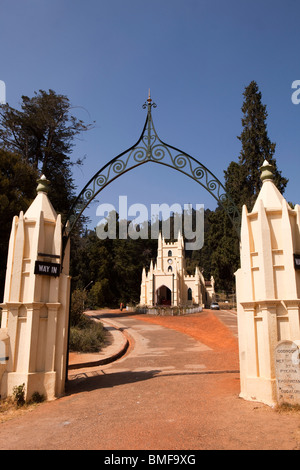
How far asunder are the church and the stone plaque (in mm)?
39370

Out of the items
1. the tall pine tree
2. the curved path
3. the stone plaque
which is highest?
the tall pine tree

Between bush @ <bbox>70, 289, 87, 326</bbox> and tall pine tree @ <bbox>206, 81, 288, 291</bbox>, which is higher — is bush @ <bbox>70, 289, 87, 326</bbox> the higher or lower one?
the lower one

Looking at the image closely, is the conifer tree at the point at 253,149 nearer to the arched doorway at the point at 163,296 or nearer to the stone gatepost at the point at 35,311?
the stone gatepost at the point at 35,311

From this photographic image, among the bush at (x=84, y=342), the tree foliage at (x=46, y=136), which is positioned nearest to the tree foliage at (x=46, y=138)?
the tree foliage at (x=46, y=136)

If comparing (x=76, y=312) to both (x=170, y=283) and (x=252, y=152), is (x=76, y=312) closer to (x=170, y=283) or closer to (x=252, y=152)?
(x=252, y=152)

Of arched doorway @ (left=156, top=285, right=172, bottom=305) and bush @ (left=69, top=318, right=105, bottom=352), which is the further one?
arched doorway @ (left=156, top=285, right=172, bottom=305)

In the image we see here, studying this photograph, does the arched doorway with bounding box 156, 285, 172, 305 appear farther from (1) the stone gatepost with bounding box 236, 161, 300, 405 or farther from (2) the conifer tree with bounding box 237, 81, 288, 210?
(1) the stone gatepost with bounding box 236, 161, 300, 405

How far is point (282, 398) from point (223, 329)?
16.7 metres

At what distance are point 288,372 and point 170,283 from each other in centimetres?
4041

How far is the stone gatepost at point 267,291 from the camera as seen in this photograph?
6.45m

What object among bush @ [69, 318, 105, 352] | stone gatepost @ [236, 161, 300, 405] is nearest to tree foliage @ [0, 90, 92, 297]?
bush @ [69, 318, 105, 352]

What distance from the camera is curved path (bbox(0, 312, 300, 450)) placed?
4.53 metres

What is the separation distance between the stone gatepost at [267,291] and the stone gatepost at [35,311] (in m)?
4.20
